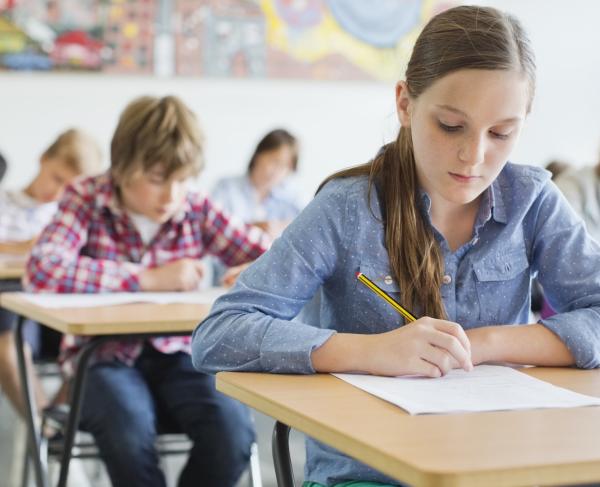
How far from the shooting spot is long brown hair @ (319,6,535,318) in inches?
53.5

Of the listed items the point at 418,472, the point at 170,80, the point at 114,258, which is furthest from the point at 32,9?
the point at 418,472

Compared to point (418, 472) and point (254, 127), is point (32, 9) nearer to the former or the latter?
point (254, 127)

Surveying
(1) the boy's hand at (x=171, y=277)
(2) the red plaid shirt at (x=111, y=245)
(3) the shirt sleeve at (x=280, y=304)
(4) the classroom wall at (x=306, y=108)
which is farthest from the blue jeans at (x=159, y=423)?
(4) the classroom wall at (x=306, y=108)

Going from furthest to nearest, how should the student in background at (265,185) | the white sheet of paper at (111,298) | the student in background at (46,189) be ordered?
the student in background at (265,185) < the student in background at (46,189) < the white sheet of paper at (111,298)

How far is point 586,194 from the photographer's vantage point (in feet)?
9.95

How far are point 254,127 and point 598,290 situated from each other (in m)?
4.47

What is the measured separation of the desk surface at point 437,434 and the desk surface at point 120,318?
2.10 ft

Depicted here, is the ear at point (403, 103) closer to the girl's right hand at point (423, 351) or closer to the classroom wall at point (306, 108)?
the girl's right hand at point (423, 351)

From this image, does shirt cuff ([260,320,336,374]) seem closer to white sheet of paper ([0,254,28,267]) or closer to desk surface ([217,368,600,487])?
desk surface ([217,368,600,487])

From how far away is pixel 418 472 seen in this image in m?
0.81

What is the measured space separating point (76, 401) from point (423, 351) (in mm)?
930

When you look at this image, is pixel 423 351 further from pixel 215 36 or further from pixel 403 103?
pixel 215 36

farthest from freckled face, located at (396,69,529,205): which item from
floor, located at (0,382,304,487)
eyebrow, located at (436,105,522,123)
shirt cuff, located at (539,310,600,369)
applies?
floor, located at (0,382,304,487)

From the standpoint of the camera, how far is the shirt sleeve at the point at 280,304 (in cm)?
126
